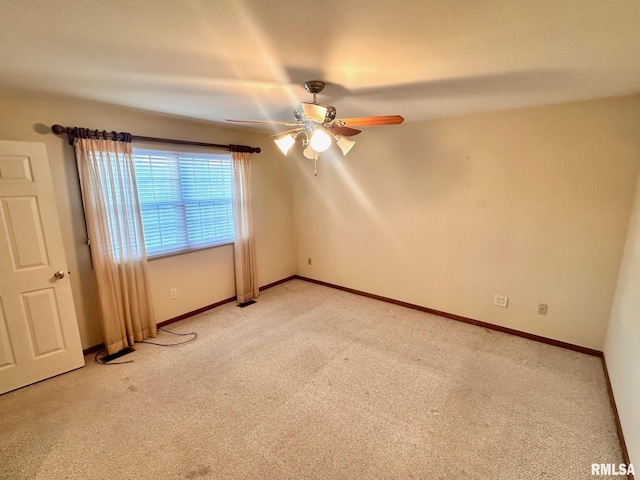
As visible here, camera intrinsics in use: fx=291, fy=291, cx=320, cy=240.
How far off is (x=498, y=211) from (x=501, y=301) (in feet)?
3.17

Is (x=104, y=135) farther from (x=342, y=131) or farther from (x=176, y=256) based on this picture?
(x=342, y=131)

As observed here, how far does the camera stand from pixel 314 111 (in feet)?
5.75

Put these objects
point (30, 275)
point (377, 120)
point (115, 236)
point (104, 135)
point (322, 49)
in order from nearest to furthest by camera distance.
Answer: point (322, 49), point (377, 120), point (30, 275), point (104, 135), point (115, 236)

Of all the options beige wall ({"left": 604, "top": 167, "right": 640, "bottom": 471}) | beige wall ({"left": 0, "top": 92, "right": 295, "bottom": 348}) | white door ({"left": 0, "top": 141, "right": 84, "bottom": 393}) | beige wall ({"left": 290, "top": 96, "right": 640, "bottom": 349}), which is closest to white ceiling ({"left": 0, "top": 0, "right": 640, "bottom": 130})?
beige wall ({"left": 0, "top": 92, "right": 295, "bottom": 348})

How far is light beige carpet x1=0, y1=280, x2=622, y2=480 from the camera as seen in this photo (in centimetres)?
166

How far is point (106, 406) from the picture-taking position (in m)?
2.09

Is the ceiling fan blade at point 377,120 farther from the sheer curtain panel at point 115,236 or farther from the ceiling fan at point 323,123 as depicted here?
the sheer curtain panel at point 115,236

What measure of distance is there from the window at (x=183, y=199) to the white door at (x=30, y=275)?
0.77 metres

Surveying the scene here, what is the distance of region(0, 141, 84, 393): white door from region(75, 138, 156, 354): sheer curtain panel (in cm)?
26

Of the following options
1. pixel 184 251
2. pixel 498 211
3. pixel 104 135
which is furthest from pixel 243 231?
pixel 498 211

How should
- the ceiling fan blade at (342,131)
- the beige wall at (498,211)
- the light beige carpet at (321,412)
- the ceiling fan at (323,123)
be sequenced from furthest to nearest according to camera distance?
the beige wall at (498,211) → the ceiling fan blade at (342,131) → the ceiling fan at (323,123) → the light beige carpet at (321,412)

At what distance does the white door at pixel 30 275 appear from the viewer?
2141 millimetres

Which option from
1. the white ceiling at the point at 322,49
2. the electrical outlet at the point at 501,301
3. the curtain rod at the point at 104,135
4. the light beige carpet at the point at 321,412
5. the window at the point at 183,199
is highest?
the white ceiling at the point at 322,49

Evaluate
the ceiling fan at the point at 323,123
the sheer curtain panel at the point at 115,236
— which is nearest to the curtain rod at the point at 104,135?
the sheer curtain panel at the point at 115,236
